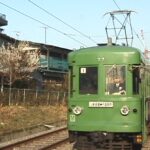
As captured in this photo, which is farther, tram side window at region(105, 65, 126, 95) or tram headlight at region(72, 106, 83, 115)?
tram headlight at region(72, 106, 83, 115)

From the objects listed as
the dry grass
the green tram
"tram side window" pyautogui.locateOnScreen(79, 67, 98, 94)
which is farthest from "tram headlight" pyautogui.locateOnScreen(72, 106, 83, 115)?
the dry grass

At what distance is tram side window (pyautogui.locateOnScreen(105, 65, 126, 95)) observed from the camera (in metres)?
13.7

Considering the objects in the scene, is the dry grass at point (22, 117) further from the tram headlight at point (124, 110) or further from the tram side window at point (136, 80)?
the tram side window at point (136, 80)

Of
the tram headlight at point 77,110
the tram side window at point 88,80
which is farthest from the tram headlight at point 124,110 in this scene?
the tram headlight at point 77,110

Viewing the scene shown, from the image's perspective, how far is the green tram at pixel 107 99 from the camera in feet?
44.7

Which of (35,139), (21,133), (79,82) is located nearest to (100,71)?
(79,82)

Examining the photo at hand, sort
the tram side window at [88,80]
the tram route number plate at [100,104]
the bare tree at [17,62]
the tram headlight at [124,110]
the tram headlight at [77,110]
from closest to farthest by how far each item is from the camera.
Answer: the tram headlight at [124,110] < the tram route number plate at [100,104] < the tram side window at [88,80] < the tram headlight at [77,110] < the bare tree at [17,62]

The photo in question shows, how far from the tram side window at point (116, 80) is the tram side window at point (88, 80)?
0.32 meters

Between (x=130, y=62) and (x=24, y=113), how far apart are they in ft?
68.4

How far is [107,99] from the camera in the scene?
45.0 feet

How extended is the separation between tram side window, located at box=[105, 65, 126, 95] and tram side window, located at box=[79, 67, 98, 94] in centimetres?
32

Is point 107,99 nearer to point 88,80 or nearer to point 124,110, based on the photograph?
point 124,110

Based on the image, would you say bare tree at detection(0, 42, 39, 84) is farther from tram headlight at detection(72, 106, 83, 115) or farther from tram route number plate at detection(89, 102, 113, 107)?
tram route number plate at detection(89, 102, 113, 107)

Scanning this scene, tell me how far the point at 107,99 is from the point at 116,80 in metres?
0.55
